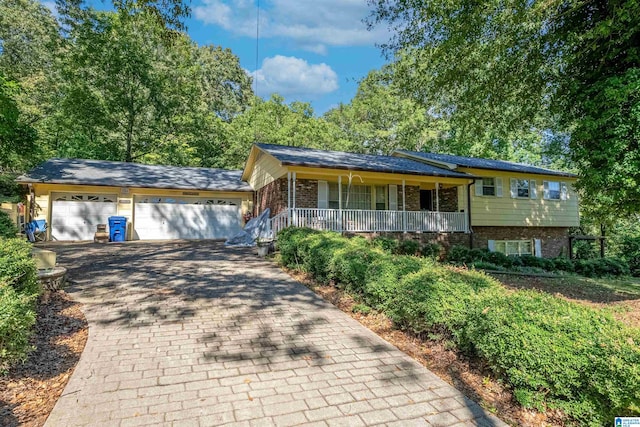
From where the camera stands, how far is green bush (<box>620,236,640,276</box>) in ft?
51.2

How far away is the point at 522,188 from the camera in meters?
16.9

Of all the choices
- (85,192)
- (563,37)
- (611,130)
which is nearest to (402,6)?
(563,37)

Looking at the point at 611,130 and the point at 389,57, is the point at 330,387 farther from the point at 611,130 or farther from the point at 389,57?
the point at 389,57

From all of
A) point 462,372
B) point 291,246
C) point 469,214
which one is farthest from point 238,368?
point 469,214

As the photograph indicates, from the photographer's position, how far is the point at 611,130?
19.5ft

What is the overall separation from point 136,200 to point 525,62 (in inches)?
619

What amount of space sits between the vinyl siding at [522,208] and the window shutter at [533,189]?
0.11 m

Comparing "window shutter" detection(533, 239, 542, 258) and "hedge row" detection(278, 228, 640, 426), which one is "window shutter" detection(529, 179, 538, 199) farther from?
"hedge row" detection(278, 228, 640, 426)

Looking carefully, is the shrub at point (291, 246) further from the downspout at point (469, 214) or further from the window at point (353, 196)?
the downspout at point (469, 214)

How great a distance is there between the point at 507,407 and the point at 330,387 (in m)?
1.54

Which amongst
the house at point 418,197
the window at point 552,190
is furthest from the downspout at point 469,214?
the window at point 552,190

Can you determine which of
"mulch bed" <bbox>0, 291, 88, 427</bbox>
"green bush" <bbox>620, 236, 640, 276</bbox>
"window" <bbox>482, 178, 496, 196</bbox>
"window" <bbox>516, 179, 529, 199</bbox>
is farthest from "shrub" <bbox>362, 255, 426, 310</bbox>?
"green bush" <bbox>620, 236, 640, 276</bbox>

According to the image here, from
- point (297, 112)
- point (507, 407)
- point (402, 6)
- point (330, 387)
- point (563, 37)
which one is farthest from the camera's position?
point (297, 112)

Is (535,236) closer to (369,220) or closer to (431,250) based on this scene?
(431,250)
